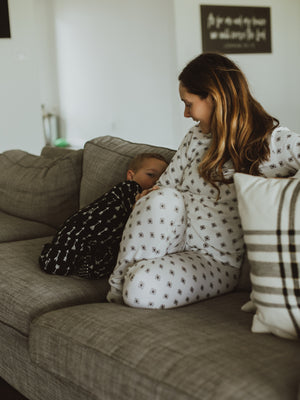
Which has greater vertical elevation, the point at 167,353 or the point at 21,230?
the point at 167,353

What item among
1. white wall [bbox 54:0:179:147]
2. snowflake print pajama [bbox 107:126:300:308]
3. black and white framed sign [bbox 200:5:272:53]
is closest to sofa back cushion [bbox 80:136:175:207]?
snowflake print pajama [bbox 107:126:300:308]

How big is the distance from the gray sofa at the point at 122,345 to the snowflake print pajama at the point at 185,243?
0.05 metres

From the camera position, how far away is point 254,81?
6.01m

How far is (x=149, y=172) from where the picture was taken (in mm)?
2135

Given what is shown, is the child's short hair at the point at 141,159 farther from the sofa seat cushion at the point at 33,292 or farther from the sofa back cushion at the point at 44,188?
the sofa back cushion at the point at 44,188

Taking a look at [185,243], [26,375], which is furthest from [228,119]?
[26,375]

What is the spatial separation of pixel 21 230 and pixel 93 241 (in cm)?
80

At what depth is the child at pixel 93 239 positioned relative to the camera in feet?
6.37

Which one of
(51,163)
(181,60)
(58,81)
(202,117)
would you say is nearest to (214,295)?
(202,117)

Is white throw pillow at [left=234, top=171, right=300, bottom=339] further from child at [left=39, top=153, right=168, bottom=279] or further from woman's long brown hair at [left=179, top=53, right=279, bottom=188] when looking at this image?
child at [left=39, top=153, right=168, bottom=279]

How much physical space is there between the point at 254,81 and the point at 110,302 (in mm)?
4716

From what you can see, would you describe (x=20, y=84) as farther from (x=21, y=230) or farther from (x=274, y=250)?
(x=274, y=250)

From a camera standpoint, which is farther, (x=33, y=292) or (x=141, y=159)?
(x=141, y=159)

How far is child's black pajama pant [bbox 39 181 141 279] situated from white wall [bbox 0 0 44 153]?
3663 mm
